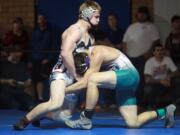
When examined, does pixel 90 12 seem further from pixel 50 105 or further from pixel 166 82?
pixel 166 82

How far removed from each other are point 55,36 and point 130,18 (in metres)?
1.66

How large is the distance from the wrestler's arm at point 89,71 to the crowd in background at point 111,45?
11.2ft

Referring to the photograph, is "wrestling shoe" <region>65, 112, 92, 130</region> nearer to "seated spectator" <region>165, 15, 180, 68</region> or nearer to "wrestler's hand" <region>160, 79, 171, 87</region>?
"wrestler's hand" <region>160, 79, 171, 87</region>

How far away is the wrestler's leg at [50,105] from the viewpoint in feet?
22.6

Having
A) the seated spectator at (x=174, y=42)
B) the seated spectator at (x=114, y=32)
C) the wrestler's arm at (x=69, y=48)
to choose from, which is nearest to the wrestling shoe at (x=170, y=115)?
the wrestler's arm at (x=69, y=48)

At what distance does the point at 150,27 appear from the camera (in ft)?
35.9

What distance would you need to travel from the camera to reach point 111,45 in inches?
433

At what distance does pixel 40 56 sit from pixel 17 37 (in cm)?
63

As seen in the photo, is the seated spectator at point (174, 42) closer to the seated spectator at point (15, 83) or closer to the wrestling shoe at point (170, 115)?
the seated spectator at point (15, 83)

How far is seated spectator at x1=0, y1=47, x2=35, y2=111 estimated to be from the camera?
1098 cm

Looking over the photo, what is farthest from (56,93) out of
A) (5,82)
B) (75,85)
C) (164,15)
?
(164,15)

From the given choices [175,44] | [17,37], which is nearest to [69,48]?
[175,44]

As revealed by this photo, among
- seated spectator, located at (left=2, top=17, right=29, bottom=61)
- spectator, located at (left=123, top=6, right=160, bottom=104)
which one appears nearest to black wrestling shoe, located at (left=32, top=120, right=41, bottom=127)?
spectator, located at (left=123, top=6, right=160, bottom=104)

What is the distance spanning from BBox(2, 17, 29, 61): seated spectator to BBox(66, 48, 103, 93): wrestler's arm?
4352mm
